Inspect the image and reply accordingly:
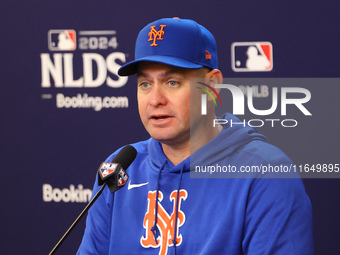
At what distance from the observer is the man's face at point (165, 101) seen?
1398 mm

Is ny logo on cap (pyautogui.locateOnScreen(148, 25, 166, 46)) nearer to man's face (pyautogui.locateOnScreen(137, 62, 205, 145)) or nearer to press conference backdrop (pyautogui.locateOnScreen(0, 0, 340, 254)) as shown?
man's face (pyautogui.locateOnScreen(137, 62, 205, 145))

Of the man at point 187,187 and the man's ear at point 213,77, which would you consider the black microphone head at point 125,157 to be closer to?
the man at point 187,187

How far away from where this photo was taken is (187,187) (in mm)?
1463

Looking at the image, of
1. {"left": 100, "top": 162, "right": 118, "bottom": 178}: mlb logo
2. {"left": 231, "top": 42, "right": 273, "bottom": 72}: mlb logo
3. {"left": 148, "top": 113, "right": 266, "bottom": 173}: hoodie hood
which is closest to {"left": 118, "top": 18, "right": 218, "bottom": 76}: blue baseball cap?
{"left": 148, "top": 113, "right": 266, "bottom": 173}: hoodie hood

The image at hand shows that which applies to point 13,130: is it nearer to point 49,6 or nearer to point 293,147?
point 49,6

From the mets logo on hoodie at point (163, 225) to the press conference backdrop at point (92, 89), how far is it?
3.88 feet

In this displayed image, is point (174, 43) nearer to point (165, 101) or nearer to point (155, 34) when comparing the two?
point (155, 34)

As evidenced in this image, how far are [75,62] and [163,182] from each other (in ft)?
4.70

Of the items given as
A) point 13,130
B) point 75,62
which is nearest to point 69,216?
point 13,130

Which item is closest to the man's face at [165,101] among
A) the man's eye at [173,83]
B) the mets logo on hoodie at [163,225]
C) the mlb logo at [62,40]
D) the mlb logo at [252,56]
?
the man's eye at [173,83]

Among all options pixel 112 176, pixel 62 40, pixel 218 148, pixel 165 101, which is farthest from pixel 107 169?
pixel 62 40

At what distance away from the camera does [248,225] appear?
1310 millimetres

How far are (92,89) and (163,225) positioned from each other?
1.44 m

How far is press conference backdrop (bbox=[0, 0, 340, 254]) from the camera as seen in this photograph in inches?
98.6
